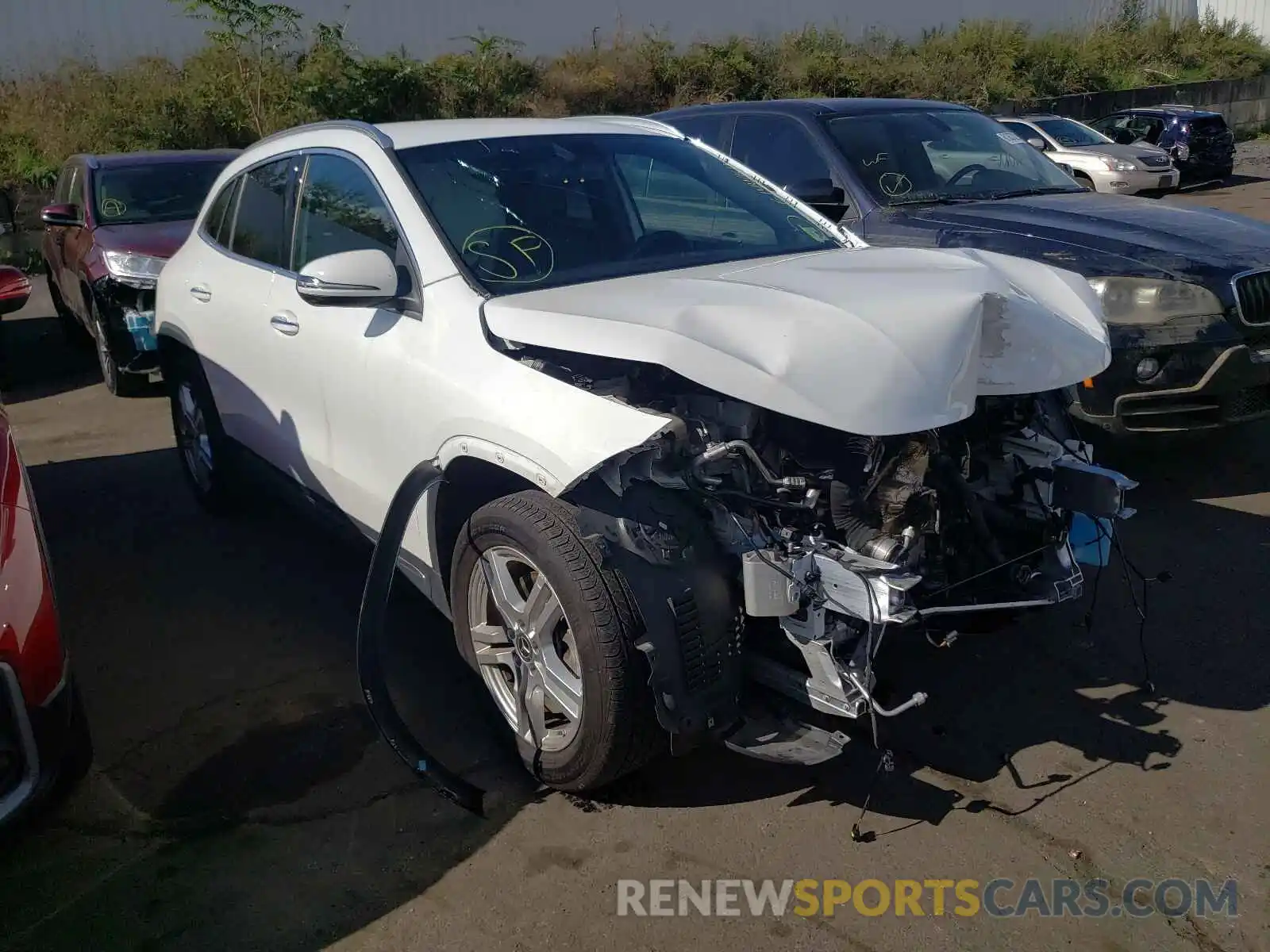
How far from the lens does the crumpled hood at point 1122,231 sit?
16.9 feet

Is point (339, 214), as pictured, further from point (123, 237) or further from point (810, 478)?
point (123, 237)

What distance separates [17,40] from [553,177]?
18.2 m

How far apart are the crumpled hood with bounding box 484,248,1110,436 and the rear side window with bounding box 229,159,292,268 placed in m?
1.62

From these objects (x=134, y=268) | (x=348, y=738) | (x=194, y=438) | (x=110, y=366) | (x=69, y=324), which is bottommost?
(x=69, y=324)

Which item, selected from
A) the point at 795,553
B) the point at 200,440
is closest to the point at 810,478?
the point at 795,553

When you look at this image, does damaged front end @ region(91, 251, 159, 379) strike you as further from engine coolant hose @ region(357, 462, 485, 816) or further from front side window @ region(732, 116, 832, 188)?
engine coolant hose @ region(357, 462, 485, 816)

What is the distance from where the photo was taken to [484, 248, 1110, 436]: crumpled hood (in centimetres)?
275

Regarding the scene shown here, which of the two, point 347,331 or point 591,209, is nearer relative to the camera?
point 347,331

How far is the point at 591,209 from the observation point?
4012 millimetres

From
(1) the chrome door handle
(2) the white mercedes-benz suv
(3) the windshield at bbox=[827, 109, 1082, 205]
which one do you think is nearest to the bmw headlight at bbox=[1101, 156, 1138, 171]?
(3) the windshield at bbox=[827, 109, 1082, 205]

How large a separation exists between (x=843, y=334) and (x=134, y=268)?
22.1 feet

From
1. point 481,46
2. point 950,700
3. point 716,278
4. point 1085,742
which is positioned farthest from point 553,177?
point 481,46

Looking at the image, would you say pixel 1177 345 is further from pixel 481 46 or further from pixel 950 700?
pixel 481 46

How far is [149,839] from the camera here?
3.21 metres
